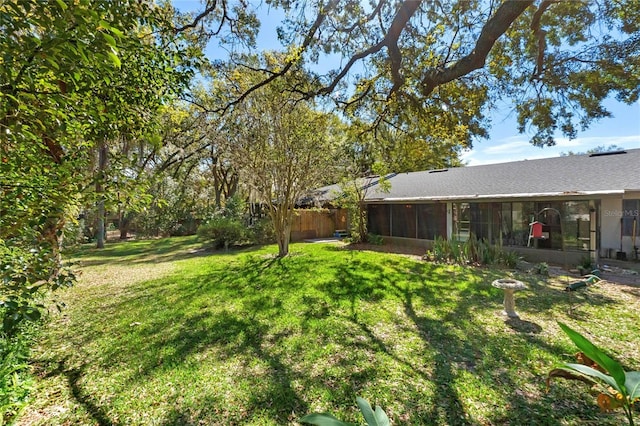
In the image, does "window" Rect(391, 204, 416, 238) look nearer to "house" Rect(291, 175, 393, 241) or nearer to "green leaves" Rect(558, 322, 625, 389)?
"house" Rect(291, 175, 393, 241)

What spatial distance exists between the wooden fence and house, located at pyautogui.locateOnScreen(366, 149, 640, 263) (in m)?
4.65

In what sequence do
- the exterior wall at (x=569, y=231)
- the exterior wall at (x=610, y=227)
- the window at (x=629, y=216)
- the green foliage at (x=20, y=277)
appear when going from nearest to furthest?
1. the green foliage at (x=20, y=277)
2. the exterior wall at (x=569, y=231)
3. the window at (x=629, y=216)
4. the exterior wall at (x=610, y=227)

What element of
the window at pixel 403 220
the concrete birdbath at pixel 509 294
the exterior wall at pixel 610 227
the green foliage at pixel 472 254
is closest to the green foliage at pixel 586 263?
the green foliage at pixel 472 254

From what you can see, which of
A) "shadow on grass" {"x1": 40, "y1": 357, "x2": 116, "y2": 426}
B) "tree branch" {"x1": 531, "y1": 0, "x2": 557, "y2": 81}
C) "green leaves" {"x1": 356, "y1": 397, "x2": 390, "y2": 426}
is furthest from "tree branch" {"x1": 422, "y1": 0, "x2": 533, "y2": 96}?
"shadow on grass" {"x1": 40, "y1": 357, "x2": 116, "y2": 426}

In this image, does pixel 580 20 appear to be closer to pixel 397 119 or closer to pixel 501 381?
pixel 397 119

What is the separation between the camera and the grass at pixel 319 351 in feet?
10.1

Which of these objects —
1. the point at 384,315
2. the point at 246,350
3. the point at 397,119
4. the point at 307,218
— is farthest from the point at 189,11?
the point at 307,218

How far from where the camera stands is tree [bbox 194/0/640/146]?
6305 millimetres

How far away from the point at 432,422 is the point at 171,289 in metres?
6.84

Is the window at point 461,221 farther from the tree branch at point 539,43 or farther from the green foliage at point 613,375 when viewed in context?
the green foliage at point 613,375

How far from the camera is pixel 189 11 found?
708 centimetres

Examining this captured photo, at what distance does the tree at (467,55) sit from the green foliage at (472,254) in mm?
3948

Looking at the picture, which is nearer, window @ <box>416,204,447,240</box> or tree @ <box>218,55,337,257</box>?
tree @ <box>218,55,337,257</box>

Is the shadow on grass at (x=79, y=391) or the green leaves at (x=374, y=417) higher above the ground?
the green leaves at (x=374, y=417)
